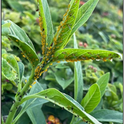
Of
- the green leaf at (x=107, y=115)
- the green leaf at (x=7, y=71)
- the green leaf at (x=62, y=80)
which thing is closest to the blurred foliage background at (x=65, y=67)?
the green leaf at (x=62, y=80)

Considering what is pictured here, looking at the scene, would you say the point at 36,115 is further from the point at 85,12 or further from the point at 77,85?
the point at 85,12

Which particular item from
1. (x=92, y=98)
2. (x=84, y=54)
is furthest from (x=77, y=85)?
(x=84, y=54)

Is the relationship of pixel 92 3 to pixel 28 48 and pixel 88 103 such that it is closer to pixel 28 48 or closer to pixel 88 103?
pixel 28 48

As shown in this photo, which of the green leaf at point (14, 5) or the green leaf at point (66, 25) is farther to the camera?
the green leaf at point (14, 5)

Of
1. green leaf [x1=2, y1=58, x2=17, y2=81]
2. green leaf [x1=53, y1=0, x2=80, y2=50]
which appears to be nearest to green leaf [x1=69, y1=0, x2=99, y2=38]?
green leaf [x1=53, y1=0, x2=80, y2=50]

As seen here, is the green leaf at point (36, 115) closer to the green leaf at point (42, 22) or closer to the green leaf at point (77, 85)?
the green leaf at point (77, 85)

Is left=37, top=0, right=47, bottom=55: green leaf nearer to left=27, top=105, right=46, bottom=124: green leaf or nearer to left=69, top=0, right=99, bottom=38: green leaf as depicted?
left=69, top=0, right=99, bottom=38: green leaf

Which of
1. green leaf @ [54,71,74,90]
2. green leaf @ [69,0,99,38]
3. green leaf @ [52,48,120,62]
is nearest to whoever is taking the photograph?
green leaf @ [52,48,120,62]

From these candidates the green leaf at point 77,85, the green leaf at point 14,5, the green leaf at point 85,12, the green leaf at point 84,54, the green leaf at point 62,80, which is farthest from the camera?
the green leaf at point 14,5
